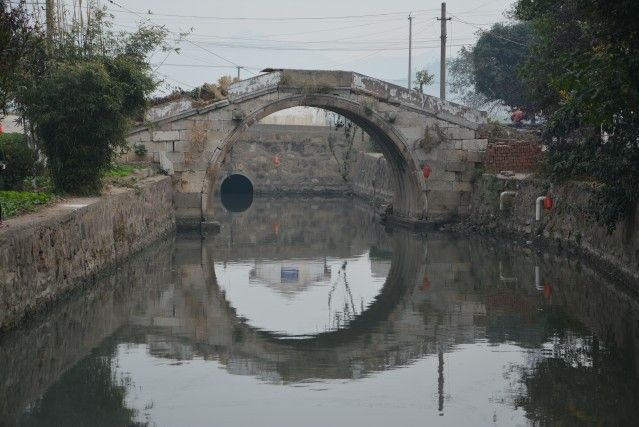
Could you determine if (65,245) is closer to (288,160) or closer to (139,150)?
(139,150)

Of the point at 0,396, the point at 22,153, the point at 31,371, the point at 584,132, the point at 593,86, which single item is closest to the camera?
the point at 0,396

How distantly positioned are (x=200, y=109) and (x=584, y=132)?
836cm

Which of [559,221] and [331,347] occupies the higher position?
[559,221]

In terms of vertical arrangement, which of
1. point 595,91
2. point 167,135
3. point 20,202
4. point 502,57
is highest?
point 502,57

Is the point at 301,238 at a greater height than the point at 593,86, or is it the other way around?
the point at 593,86

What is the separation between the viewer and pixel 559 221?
61.8 ft

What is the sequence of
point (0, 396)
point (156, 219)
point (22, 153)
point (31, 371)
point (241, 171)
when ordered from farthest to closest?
point (241, 171)
point (156, 219)
point (22, 153)
point (31, 371)
point (0, 396)

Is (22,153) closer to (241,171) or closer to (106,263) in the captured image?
(106,263)

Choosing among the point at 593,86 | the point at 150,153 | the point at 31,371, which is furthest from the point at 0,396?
the point at 150,153

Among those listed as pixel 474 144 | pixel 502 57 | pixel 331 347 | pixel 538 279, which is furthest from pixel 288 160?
pixel 331 347

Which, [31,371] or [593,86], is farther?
[593,86]

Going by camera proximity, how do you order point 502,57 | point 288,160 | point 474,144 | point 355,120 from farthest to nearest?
point 288,160 → point 502,57 → point 355,120 → point 474,144

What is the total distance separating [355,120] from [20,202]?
12658 millimetres

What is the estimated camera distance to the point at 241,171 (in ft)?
126
